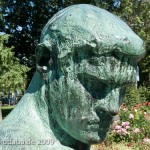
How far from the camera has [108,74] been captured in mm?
1788

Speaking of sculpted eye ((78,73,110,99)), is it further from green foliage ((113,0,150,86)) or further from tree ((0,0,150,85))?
Result: tree ((0,0,150,85))

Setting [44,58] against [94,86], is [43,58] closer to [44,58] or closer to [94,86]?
[44,58]

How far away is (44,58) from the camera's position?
1939 millimetres

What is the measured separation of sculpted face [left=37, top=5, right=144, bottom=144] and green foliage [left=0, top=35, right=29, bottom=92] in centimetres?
1583

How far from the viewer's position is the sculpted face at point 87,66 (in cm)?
178

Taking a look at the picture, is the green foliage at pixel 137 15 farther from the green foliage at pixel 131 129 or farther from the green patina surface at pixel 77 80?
the green patina surface at pixel 77 80

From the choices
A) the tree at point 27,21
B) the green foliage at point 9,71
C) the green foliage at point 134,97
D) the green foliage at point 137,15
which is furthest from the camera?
the tree at point 27,21

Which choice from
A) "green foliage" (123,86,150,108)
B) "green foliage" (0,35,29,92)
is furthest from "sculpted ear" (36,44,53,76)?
"green foliage" (123,86,150,108)

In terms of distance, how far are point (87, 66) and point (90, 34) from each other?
0.14 m

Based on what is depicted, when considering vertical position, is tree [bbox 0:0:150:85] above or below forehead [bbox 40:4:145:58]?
above

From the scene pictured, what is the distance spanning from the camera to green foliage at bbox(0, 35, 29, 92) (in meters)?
17.9

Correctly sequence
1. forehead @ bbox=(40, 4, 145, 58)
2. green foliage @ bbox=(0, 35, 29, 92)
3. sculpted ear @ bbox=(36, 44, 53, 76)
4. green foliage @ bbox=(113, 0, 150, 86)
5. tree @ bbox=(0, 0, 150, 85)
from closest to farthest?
1. forehead @ bbox=(40, 4, 145, 58)
2. sculpted ear @ bbox=(36, 44, 53, 76)
3. green foliage @ bbox=(0, 35, 29, 92)
4. green foliage @ bbox=(113, 0, 150, 86)
5. tree @ bbox=(0, 0, 150, 85)

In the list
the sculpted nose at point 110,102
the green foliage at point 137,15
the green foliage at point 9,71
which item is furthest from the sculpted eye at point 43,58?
the green foliage at point 137,15

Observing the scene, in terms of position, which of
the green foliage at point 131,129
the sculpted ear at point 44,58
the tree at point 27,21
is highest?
the tree at point 27,21
